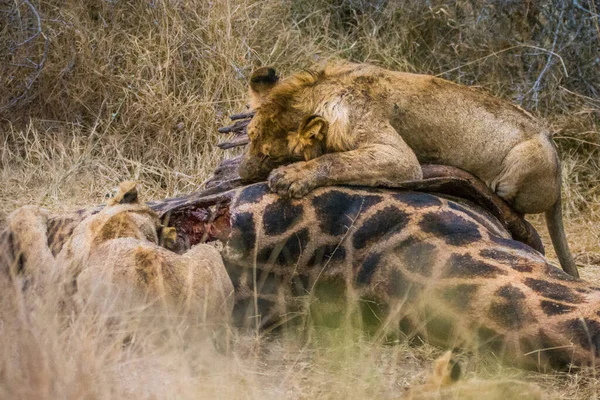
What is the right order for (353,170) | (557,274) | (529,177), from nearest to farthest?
1. (557,274)
2. (353,170)
3. (529,177)

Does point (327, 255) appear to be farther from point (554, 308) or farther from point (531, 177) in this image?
point (531, 177)

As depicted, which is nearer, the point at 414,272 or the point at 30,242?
the point at 414,272

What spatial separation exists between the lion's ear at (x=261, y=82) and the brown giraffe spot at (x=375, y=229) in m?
1.05

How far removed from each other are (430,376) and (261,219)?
96 centimetres

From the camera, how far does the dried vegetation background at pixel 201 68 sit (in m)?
6.04

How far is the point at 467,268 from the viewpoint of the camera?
3406 mm

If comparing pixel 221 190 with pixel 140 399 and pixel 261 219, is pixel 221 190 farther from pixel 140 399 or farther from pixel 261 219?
pixel 140 399

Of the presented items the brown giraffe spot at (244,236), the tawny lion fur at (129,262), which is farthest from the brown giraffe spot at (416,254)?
the tawny lion fur at (129,262)

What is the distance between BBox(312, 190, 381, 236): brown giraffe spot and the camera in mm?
3643

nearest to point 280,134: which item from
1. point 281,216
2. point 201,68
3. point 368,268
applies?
point 281,216

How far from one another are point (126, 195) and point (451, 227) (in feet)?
4.28

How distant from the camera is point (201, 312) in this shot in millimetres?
3299

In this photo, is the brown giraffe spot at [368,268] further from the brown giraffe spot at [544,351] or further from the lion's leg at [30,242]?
the lion's leg at [30,242]

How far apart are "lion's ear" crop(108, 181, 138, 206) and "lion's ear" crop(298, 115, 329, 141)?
2.52 ft
